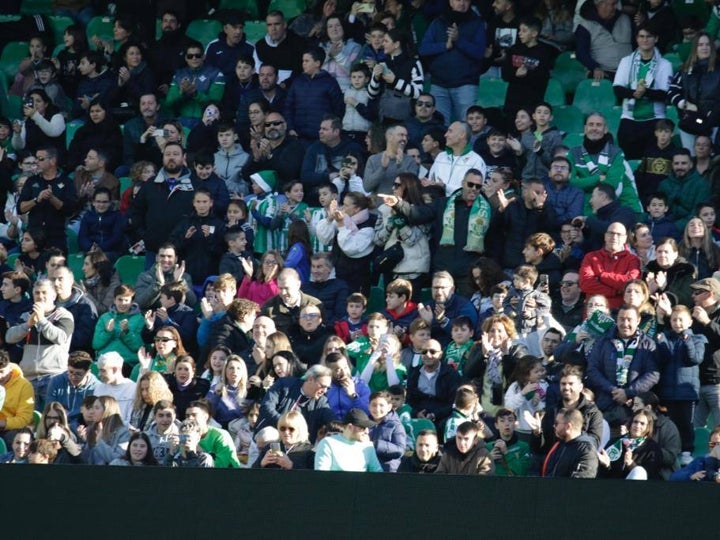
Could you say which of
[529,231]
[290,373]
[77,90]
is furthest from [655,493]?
[77,90]

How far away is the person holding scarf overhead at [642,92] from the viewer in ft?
47.8

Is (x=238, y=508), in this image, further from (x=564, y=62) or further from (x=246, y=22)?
(x=246, y=22)

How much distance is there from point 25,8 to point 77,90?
190 centimetres

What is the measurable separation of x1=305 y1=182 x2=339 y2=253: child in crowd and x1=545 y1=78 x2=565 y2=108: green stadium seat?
2513mm

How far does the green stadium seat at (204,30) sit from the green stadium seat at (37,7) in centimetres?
168

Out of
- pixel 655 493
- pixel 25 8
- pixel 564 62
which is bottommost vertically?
pixel 25 8

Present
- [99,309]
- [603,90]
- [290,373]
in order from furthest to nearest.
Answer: [603,90], [99,309], [290,373]

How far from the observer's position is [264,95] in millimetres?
15414

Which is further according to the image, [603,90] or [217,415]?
[603,90]

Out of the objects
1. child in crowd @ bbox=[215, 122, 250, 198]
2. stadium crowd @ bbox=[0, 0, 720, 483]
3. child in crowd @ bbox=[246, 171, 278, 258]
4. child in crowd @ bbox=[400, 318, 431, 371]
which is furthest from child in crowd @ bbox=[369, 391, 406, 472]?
child in crowd @ bbox=[215, 122, 250, 198]

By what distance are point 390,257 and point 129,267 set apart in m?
2.49

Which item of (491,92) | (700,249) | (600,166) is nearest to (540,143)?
(600,166)

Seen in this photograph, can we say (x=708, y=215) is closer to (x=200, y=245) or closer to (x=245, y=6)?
(x=200, y=245)

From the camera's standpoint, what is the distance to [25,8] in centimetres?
1817
